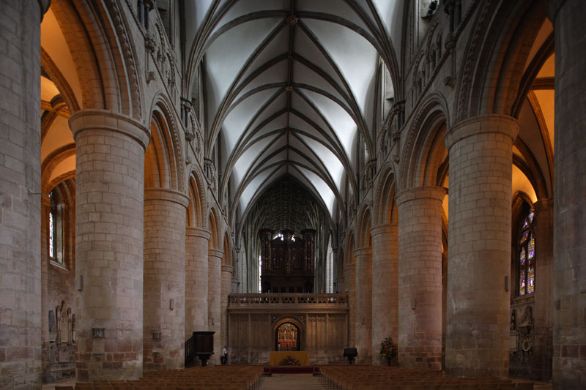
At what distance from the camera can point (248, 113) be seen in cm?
3077

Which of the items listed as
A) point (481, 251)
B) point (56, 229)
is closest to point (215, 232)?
point (56, 229)

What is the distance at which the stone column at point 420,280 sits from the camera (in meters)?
17.6

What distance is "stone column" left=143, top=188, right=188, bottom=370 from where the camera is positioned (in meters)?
16.7

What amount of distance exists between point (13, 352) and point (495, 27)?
420 inches

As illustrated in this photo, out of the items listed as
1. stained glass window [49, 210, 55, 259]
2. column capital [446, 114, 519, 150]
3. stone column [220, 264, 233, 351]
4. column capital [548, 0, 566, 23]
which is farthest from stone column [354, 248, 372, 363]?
column capital [548, 0, 566, 23]

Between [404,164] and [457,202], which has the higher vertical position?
[404,164]

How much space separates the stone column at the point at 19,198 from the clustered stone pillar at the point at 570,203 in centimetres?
690

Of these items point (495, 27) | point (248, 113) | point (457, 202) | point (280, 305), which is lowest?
point (280, 305)

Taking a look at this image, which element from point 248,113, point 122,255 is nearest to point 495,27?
point 122,255

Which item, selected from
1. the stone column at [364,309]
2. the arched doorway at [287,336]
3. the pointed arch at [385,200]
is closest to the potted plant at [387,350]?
the pointed arch at [385,200]

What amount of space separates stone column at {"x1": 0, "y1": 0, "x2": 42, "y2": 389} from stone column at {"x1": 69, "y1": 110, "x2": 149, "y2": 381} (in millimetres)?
4281

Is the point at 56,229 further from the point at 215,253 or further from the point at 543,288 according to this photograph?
the point at 543,288

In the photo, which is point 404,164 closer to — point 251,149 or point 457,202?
point 457,202

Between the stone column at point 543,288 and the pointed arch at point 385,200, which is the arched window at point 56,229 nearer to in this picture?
the pointed arch at point 385,200
